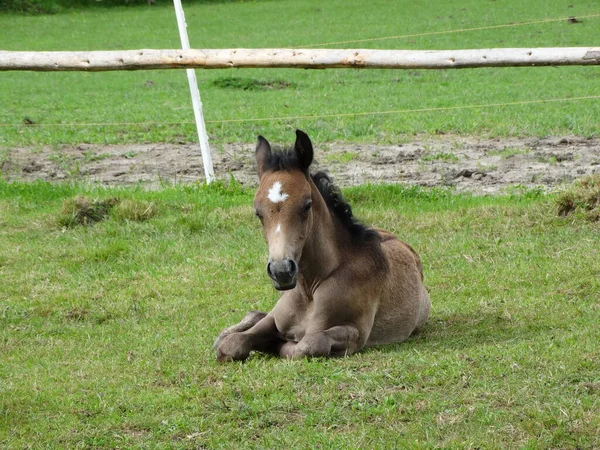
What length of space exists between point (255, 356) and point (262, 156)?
1.42m

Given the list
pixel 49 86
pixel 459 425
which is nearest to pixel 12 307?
pixel 459 425

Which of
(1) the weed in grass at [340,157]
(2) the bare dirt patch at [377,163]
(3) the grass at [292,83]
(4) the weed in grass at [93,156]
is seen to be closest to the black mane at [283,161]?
(2) the bare dirt patch at [377,163]

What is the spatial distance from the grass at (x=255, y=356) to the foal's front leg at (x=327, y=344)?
157 mm

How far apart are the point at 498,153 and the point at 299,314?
7487 mm

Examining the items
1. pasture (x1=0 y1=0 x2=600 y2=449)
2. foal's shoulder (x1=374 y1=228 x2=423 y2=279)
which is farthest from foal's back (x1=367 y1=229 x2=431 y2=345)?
pasture (x1=0 y1=0 x2=600 y2=449)

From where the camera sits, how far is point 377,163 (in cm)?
1346

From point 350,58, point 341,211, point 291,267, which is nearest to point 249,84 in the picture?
point 350,58

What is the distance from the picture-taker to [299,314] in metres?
6.83

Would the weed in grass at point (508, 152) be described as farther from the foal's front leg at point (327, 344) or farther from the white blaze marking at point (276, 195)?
the white blaze marking at point (276, 195)

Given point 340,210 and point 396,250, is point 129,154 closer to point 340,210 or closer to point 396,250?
point 396,250

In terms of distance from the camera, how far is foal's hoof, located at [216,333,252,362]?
639cm

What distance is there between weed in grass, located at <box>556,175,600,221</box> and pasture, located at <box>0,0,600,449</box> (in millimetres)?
32

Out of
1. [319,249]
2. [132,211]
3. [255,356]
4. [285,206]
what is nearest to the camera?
[285,206]

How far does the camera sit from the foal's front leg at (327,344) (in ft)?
20.7
